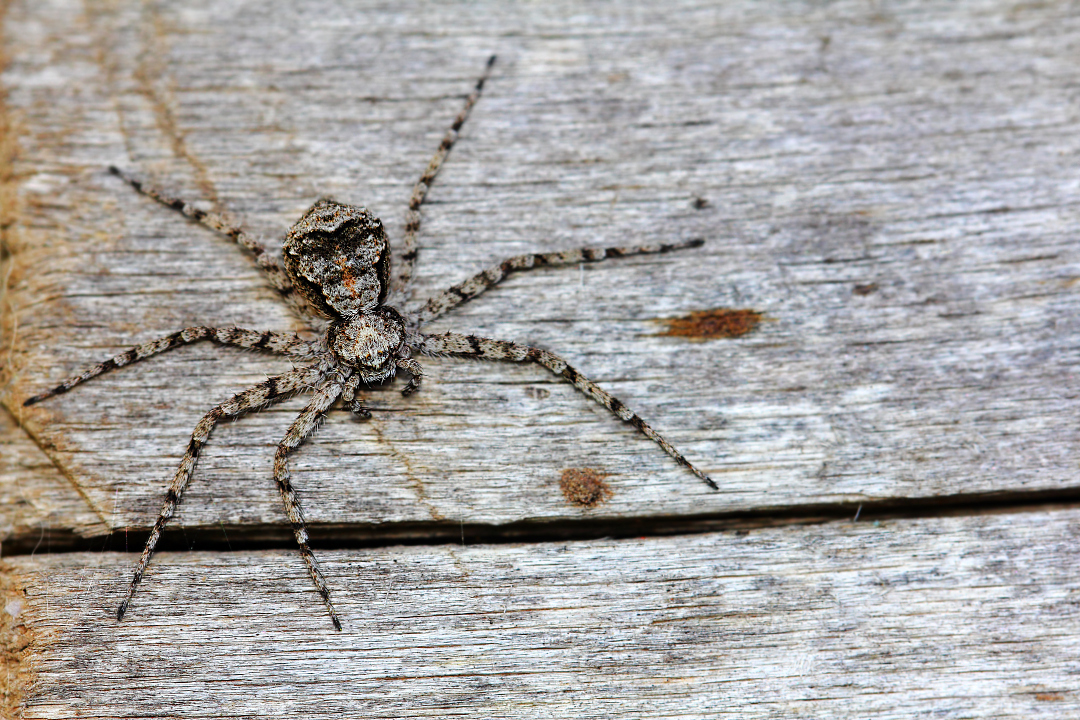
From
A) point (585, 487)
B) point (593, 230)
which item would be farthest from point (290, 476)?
point (593, 230)

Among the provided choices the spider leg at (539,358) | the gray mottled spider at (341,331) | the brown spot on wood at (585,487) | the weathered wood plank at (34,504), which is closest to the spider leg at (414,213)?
the gray mottled spider at (341,331)

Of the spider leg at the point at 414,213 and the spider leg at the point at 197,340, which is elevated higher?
the spider leg at the point at 414,213

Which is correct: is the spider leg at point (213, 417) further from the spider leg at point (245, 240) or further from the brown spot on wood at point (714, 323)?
the brown spot on wood at point (714, 323)

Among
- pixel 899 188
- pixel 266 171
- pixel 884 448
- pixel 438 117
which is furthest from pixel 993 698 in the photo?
pixel 266 171

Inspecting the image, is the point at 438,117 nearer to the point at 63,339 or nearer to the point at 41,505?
the point at 63,339

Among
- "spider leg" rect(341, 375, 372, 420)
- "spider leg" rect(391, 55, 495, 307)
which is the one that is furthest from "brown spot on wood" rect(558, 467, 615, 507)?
"spider leg" rect(391, 55, 495, 307)

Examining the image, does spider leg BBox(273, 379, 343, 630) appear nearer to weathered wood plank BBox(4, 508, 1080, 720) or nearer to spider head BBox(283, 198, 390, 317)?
weathered wood plank BBox(4, 508, 1080, 720)
